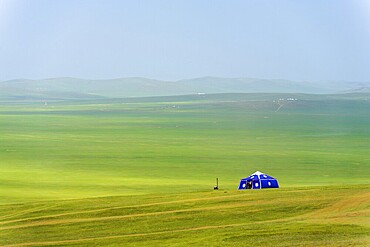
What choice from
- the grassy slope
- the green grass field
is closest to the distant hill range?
the green grass field

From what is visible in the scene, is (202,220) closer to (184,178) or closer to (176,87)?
(184,178)

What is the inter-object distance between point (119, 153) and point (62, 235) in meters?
19.1

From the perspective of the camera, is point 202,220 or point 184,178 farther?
point 184,178

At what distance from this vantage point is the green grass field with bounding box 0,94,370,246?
37.6ft

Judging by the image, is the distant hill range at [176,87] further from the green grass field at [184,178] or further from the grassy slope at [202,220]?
the grassy slope at [202,220]

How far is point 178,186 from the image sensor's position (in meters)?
20.8

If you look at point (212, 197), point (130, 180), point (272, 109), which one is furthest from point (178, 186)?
point (272, 109)

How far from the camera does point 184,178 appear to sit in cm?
2309

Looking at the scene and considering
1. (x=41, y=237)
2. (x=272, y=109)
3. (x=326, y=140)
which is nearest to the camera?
(x=41, y=237)

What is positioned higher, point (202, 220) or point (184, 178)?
point (202, 220)

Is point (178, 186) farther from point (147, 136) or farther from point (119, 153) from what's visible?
point (147, 136)

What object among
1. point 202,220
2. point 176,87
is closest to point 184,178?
point 202,220

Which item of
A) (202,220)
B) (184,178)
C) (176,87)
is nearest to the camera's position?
(202,220)

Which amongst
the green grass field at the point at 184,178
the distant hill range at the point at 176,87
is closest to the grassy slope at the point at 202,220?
the green grass field at the point at 184,178
